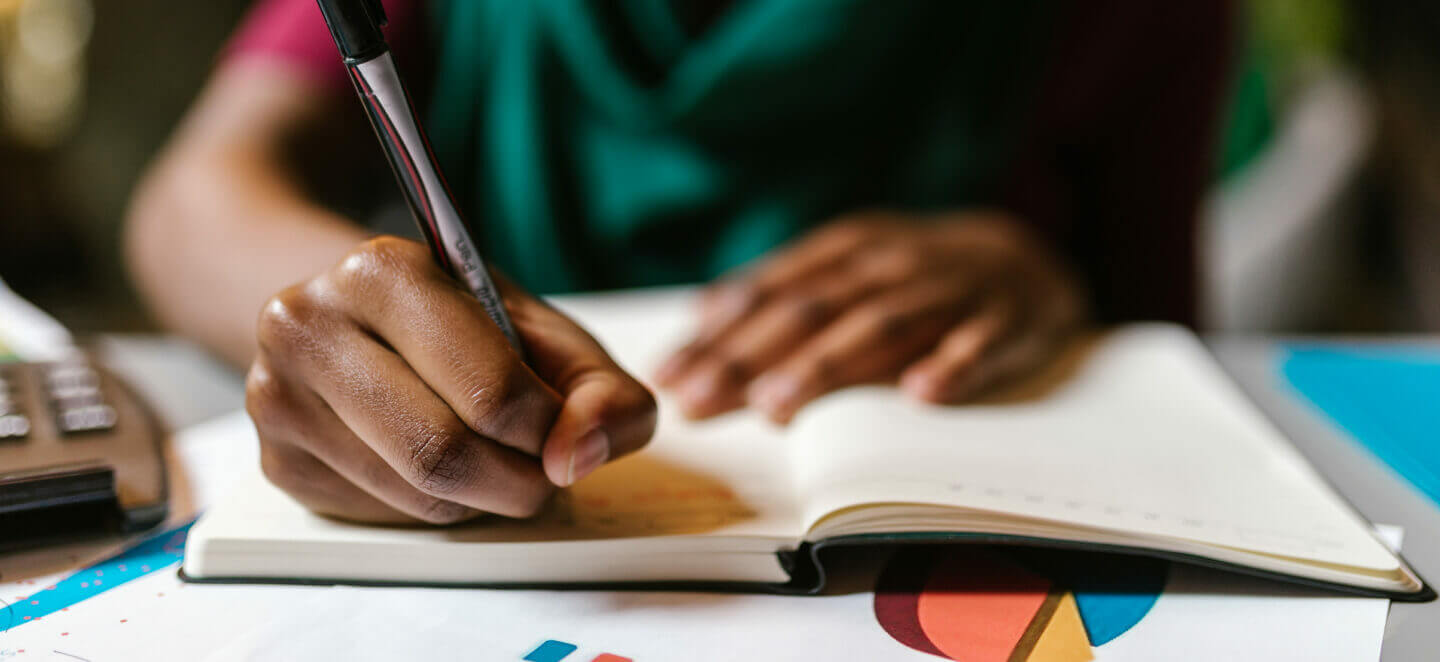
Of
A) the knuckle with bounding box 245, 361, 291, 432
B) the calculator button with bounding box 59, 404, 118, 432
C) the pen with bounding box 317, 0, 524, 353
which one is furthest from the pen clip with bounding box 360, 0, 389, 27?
the calculator button with bounding box 59, 404, 118, 432

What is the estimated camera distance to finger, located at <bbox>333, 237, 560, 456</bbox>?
0.24m

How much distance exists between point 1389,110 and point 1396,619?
6.05 ft

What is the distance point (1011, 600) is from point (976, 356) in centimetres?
17

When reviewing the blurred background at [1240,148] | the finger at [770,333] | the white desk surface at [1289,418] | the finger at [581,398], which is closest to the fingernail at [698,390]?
the finger at [770,333]

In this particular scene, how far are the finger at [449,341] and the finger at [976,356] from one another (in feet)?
0.67

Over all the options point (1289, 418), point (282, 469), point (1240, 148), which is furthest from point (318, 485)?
point (1240, 148)

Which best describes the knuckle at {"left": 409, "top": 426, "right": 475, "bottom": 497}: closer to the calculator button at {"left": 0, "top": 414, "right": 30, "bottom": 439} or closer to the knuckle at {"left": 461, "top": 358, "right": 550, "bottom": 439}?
the knuckle at {"left": 461, "top": 358, "right": 550, "bottom": 439}

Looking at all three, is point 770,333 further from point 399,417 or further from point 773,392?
point 399,417

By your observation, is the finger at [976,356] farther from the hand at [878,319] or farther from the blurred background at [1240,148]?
the blurred background at [1240,148]

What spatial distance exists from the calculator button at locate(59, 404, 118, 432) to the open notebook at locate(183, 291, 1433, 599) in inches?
2.8

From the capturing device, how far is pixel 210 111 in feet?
2.03

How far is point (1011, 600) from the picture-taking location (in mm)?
272

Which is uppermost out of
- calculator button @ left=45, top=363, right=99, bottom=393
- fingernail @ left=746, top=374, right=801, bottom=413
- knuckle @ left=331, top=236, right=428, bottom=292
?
knuckle @ left=331, top=236, right=428, bottom=292

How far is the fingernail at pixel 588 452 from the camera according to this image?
0.25 meters
